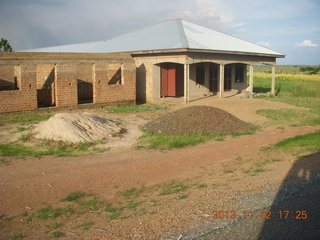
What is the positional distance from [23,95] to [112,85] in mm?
5048

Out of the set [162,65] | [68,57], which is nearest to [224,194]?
[68,57]

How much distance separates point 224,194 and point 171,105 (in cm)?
1420

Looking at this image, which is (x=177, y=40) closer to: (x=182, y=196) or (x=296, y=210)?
(x=182, y=196)

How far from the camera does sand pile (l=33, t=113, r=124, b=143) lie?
37.9ft

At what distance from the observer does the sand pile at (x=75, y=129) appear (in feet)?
37.9

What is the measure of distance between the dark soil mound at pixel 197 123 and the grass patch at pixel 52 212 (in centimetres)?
678

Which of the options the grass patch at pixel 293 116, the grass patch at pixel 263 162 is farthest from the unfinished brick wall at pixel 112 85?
the grass patch at pixel 263 162

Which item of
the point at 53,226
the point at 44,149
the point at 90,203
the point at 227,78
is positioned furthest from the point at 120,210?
the point at 227,78

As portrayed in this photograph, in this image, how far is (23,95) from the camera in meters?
16.2

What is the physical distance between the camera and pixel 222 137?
12.5 m

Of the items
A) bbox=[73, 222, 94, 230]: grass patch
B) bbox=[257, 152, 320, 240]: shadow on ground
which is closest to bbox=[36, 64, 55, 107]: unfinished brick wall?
bbox=[73, 222, 94, 230]: grass patch

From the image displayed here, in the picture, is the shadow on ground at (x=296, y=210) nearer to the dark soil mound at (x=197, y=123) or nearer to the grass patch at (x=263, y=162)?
the grass patch at (x=263, y=162)
